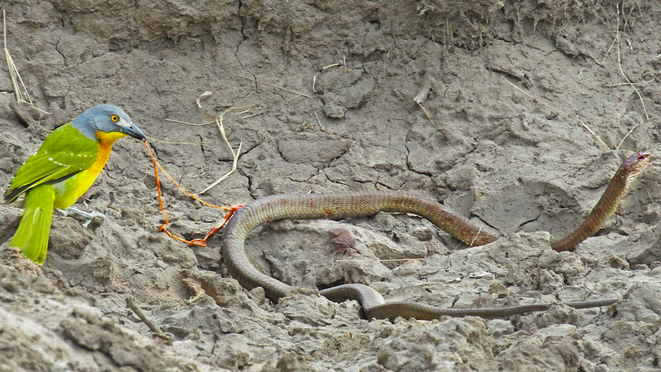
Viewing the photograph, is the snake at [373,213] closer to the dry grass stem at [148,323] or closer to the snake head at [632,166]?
the snake head at [632,166]

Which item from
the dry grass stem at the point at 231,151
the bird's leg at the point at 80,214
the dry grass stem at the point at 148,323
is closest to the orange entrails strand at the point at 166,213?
the dry grass stem at the point at 231,151

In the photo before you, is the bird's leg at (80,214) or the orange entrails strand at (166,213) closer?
the bird's leg at (80,214)

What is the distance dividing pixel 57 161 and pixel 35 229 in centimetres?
62

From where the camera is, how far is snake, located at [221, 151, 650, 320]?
4.00m

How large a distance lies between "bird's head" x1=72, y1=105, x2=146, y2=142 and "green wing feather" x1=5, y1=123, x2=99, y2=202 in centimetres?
5

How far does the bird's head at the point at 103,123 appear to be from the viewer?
4176mm

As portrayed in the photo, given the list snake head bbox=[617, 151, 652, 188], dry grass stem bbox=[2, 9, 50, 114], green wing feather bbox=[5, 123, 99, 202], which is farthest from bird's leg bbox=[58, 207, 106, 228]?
snake head bbox=[617, 151, 652, 188]

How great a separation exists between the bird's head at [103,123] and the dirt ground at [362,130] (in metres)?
0.58

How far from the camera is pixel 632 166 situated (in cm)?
537

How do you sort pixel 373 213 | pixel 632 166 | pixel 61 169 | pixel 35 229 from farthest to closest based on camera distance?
pixel 373 213 → pixel 632 166 → pixel 61 169 → pixel 35 229

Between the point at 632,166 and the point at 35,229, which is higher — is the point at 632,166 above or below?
above

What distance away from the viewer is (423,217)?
6.09 m

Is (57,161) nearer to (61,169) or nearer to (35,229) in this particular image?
(61,169)

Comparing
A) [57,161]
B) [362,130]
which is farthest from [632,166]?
[57,161]
